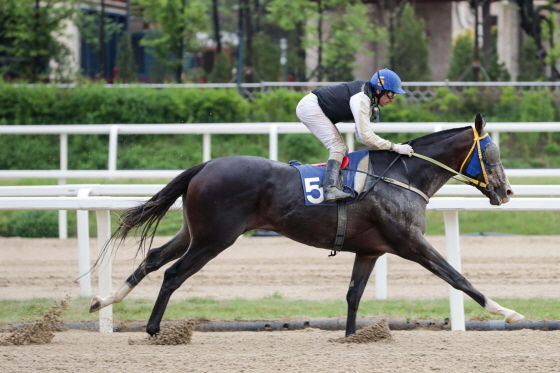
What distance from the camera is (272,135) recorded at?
947cm

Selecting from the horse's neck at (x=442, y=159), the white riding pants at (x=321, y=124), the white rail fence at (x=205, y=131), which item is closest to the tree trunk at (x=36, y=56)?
the white rail fence at (x=205, y=131)

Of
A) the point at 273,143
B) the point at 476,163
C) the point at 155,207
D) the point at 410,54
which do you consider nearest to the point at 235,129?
the point at 273,143

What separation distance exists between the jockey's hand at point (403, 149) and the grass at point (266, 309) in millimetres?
1393

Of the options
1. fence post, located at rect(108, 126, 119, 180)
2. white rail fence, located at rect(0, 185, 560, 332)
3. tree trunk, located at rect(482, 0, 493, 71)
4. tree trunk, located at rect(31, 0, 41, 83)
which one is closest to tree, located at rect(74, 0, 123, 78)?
tree trunk, located at rect(31, 0, 41, 83)

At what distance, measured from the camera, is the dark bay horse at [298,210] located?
17.0 feet

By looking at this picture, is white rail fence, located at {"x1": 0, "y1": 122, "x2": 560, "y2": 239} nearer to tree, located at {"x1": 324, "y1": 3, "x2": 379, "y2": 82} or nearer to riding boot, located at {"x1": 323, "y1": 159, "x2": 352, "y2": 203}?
riding boot, located at {"x1": 323, "y1": 159, "x2": 352, "y2": 203}

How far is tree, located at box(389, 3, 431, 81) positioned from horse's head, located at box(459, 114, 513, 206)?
11.5 m

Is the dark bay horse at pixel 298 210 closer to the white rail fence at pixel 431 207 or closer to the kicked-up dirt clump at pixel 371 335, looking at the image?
the kicked-up dirt clump at pixel 371 335

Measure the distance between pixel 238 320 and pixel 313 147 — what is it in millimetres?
6971

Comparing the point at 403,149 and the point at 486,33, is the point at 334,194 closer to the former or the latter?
the point at 403,149

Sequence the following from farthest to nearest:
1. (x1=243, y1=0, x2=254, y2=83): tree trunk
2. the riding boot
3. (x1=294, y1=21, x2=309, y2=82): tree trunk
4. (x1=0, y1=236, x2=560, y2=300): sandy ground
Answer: (x1=294, y1=21, x2=309, y2=82): tree trunk, (x1=243, y1=0, x2=254, y2=83): tree trunk, (x1=0, y1=236, x2=560, y2=300): sandy ground, the riding boot

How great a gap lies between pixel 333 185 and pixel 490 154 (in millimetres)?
1074

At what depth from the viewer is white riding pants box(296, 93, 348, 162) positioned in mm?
5336

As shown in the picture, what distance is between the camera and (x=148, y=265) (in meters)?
5.46
